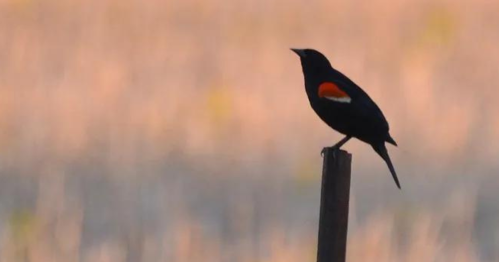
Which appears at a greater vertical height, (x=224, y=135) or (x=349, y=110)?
(x=349, y=110)

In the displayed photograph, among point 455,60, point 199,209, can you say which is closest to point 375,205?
point 199,209

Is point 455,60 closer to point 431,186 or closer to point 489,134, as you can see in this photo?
point 489,134

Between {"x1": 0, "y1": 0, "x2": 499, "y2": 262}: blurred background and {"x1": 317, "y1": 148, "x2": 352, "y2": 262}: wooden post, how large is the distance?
188 centimetres

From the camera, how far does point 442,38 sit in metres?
7.30

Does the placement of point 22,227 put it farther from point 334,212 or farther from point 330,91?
point 334,212

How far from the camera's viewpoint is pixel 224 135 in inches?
233

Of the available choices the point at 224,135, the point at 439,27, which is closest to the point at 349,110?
the point at 224,135

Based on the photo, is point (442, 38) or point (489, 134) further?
point (442, 38)

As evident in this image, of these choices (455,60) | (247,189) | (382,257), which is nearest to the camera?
(382,257)

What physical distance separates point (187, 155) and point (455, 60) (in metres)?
2.05

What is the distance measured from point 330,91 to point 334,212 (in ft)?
2.29

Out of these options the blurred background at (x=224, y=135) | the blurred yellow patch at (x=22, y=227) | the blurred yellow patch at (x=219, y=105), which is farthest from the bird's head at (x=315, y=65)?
the blurred yellow patch at (x=219, y=105)

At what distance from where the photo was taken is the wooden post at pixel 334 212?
259 cm

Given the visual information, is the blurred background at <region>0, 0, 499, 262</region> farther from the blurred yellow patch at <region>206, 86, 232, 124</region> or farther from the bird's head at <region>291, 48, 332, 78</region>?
the bird's head at <region>291, 48, 332, 78</region>
